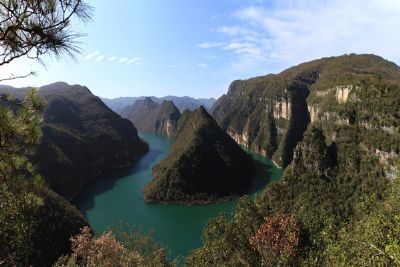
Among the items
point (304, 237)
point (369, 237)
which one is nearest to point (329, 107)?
point (304, 237)

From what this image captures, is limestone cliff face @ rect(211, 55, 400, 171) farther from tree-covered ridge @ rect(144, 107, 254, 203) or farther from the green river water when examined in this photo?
the green river water

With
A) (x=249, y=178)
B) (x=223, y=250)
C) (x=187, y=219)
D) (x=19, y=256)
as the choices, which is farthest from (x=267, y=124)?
(x=19, y=256)

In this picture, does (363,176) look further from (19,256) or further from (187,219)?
(19,256)

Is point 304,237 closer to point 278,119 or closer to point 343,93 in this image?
point 343,93

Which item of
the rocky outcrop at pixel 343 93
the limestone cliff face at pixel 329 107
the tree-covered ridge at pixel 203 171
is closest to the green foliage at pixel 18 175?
the limestone cliff face at pixel 329 107

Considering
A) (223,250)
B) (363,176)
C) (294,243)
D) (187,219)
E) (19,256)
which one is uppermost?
(19,256)

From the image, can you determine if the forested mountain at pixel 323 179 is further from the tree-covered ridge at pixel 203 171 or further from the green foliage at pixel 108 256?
the tree-covered ridge at pixel 203 171
